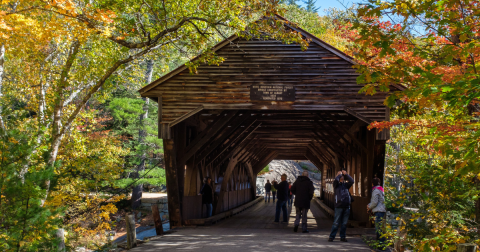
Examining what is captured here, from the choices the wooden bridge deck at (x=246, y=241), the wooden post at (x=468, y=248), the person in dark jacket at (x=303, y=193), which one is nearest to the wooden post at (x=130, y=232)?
the wooden bridge deck at (x=246, y=241)

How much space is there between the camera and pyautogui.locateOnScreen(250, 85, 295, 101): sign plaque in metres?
10.4

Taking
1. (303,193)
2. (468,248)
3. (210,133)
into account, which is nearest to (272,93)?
(210,133)

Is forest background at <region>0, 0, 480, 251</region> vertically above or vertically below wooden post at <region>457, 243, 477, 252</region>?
above

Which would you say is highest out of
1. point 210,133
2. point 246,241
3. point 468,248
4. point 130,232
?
point 210,133

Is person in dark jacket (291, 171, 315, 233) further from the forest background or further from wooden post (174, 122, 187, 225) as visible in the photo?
wooden post (174, 122, 187, 225)

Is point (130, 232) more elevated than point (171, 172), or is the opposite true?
point (171, 172)

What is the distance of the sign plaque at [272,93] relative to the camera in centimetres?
1041

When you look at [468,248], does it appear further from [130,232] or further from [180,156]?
[180,156]

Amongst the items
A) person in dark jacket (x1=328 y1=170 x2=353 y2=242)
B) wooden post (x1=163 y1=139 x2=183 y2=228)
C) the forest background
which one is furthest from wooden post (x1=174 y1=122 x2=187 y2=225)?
person in dark jacket (x1=328 y1=170 x2=353 y2=242)

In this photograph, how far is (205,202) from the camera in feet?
42.7

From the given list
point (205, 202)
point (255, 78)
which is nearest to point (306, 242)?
point (255, 78)

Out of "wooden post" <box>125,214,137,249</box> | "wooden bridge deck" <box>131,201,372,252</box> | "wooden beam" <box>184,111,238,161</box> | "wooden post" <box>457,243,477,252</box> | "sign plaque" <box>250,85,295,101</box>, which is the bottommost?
"wooden bridge deck" <box>131,201,372,252</box>

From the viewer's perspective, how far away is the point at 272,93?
1044cm

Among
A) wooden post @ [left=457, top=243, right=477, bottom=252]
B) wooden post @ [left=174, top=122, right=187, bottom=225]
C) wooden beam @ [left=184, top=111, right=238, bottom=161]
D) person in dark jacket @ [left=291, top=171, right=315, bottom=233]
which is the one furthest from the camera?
wooden post @ [left=174, top=122, right=187, bottom=225]
